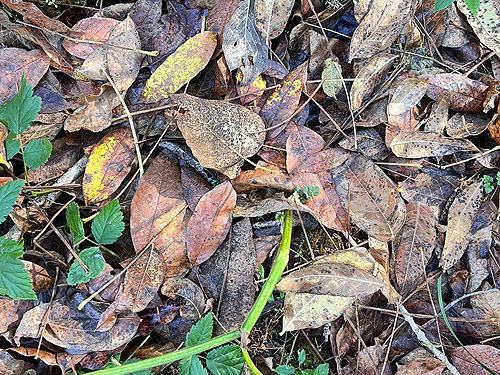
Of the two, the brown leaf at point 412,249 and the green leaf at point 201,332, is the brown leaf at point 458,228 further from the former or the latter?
the green leaf at point 201,332

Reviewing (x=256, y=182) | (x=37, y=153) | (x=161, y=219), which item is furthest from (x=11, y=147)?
(x=256, y=182)

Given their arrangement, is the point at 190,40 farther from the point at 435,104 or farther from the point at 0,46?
the point at 435,104

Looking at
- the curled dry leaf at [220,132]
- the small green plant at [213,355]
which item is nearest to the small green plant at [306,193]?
the curled dry leaf at [220,132]

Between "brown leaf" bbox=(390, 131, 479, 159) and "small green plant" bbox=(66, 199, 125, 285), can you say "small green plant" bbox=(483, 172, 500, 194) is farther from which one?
"small green plant" bbox=(66, 199, 125, 285)

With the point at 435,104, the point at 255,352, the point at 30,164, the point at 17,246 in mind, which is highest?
the point at 435,104

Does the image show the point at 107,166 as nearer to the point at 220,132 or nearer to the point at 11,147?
the point at 11,147

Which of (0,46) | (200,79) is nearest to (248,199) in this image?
(200,79)

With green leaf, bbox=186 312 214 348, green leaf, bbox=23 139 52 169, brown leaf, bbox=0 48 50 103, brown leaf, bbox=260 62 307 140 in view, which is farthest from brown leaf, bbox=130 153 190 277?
brown leaf, bbox=0 48 50 103
